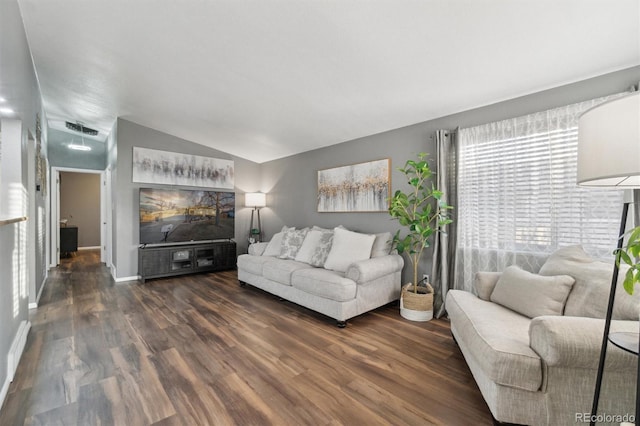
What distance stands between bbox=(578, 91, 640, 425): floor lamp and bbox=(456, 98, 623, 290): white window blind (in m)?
1.40

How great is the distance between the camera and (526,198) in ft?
8.38

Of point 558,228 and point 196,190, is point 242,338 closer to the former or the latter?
point 558,228

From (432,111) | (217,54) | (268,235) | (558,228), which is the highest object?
(217,54)

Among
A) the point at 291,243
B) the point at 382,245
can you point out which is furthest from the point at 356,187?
the point at 291,243

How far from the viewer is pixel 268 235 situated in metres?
5.79

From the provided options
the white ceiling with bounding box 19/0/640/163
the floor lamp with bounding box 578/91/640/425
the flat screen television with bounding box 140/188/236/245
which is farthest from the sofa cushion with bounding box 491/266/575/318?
the flat screen television with bounding box 140/188/236/245

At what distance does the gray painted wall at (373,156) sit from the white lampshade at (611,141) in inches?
65.9

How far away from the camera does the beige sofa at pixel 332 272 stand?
2.77 meters

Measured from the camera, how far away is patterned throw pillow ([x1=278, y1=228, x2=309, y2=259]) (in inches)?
157

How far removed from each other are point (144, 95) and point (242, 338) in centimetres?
331

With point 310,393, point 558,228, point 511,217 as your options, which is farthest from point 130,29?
point 558,228

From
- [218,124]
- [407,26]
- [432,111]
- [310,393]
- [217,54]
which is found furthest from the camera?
[218,124]

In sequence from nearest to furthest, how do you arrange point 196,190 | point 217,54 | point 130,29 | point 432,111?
point 130,29, point 217,54, point 432,111, point 196,190

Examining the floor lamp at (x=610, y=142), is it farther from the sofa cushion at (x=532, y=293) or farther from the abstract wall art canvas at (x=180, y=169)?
the abstract wall art canvas at (x=180, y=169)
